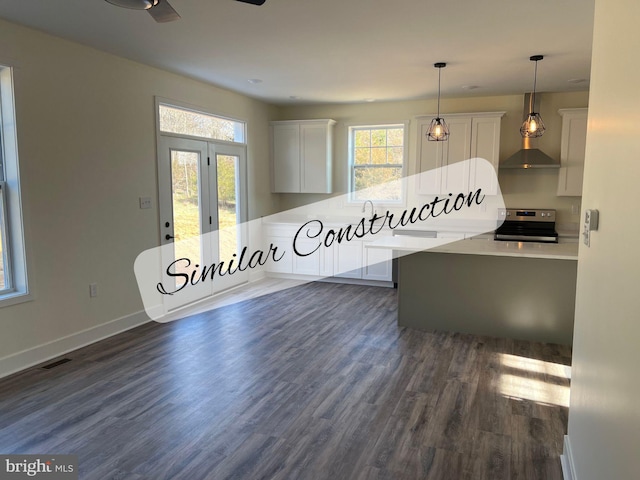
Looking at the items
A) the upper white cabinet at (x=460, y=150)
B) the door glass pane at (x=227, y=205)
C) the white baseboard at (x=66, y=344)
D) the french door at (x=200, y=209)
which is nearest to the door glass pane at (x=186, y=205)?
the french door at (x=200, y=209)

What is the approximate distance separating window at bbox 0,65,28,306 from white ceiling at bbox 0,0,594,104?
0.61 metres

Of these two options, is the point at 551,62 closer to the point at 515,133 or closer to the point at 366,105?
the point at 515,133

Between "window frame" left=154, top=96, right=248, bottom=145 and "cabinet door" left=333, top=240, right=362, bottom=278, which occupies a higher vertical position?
"window frame" left=154, top=96, right=248, bottom=145

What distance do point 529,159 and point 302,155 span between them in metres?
3.13

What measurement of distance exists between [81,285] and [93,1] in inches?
90.9

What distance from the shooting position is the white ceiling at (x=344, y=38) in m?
3.01

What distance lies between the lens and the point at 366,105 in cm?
664

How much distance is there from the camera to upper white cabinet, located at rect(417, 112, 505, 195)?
586 cm

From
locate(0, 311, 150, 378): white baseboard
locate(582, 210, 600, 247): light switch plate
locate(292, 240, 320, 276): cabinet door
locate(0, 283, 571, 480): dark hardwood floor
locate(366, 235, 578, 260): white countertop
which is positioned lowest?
locate(0, 283, 571, 480): dark hardwood floor

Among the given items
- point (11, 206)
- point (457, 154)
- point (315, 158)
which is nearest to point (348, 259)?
point (315, 158)

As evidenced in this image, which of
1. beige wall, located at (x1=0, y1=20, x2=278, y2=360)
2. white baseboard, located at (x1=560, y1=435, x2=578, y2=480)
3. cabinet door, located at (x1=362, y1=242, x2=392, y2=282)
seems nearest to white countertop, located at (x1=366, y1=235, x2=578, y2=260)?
cabinet door, located at (x1=362, y1=242, x2=392, y2=282)

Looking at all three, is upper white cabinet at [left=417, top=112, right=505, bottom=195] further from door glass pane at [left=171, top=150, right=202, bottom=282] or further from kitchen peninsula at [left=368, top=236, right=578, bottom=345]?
door glass pane at [left=171, top=150, right=202, bottom=282]

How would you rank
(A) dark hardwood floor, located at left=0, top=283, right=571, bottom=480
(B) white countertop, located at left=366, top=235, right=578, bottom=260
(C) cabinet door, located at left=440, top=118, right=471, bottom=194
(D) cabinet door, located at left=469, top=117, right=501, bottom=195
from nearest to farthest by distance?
(A) dark hardwood floor, located at left=0, top=283, right=571, bottom=480, (B) white countertop, located at left=366, top=235, right=578, bottom=260, (D) cabinet door, located at left=469, top=117, right=501, bottom=195, (C) cabinet door, located at left=440, top=118, right=471, bottom=194

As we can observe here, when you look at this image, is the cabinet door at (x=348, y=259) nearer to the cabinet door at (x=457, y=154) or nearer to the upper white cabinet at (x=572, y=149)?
the cabinet door at (x=457, y=154)
